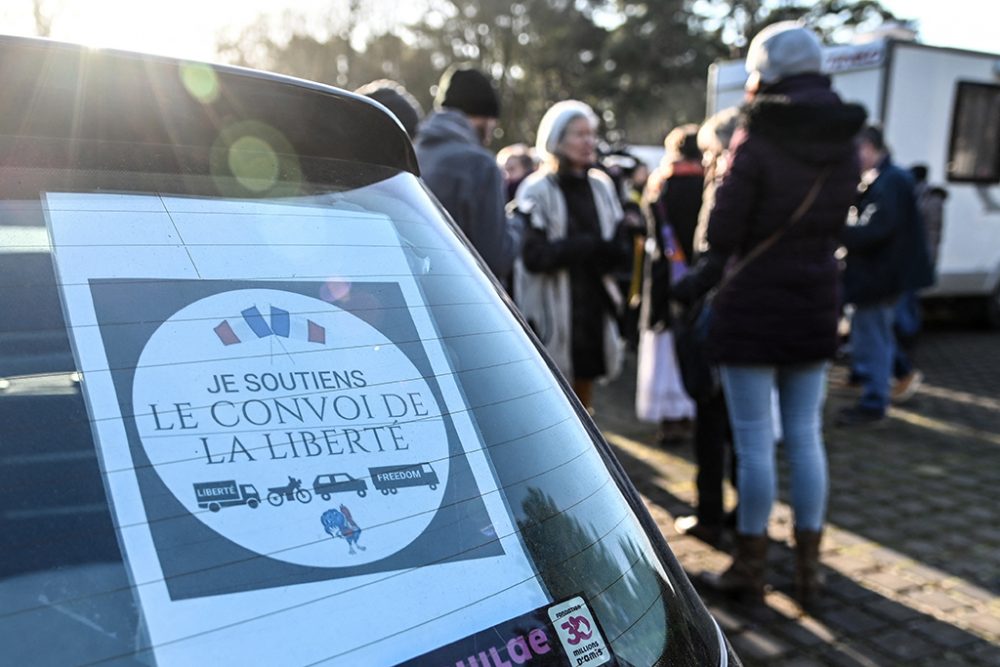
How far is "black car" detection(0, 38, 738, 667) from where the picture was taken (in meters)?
0.88

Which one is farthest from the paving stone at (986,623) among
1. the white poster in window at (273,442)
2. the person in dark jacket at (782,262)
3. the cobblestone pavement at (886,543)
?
the white poster in window at (273,442)

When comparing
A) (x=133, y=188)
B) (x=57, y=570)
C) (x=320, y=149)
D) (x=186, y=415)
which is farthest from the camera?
(x=320, y=149)

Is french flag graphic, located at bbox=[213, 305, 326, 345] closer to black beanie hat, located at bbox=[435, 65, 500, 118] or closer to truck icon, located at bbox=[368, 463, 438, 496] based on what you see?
truck icon, located at bbox=[368, 463, 438, 496]

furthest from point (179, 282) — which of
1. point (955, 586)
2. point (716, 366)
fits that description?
point (955, 586)

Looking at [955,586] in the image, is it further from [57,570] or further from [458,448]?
[57,570]

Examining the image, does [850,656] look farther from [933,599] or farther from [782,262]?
[782,262]

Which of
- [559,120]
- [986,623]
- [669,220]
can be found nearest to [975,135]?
[669,220]

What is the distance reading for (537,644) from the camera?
1002 millimetres

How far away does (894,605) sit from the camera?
11.7 ft

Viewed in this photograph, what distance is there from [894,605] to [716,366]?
1.21 m

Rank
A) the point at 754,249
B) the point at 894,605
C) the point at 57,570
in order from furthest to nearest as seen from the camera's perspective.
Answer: the point at 894,605 → the point at 754,249 → the point at 57,570

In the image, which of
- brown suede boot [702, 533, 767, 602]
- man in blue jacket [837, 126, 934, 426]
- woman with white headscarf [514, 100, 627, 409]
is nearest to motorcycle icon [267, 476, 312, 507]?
brown suede boot [702, 533, 767, 602]

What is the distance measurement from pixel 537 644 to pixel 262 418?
41cm

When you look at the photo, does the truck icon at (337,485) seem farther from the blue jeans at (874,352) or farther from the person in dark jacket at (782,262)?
the blue jeans at (874,352)
